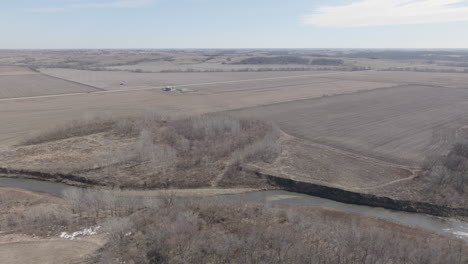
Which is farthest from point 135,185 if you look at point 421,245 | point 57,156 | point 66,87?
point 66,87

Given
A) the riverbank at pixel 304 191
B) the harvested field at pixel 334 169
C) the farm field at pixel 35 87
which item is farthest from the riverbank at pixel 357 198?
the farm field at pixel 35 87

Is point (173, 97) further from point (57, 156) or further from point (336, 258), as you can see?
point (336, 258)

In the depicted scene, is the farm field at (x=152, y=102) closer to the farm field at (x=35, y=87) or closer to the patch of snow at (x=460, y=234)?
the farm field at (x=35, y=87)

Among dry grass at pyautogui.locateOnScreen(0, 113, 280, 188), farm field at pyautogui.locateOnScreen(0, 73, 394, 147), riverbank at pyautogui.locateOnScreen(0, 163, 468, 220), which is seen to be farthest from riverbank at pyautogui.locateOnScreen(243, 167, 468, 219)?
farm field at pyautogui.locateOnScreen(0, 73, 394, 147)

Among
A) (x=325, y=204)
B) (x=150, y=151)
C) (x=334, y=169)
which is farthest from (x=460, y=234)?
(x=150, y=151)

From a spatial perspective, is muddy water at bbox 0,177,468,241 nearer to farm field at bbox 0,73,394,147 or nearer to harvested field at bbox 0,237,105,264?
harvested field at bbox 0,237,105,264

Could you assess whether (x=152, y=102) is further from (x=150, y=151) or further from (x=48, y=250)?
(x=48, y=250)
